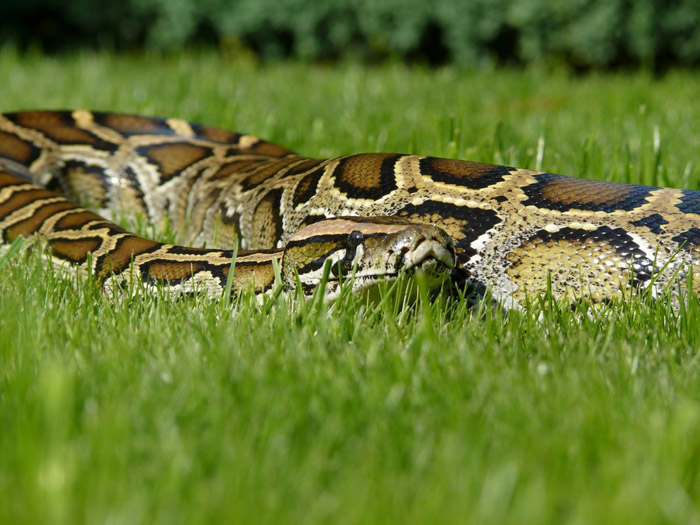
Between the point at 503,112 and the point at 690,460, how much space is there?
6910 mm

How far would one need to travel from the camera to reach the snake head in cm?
320

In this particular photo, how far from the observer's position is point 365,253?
3.29m

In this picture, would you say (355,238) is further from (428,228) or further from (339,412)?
(339,412)

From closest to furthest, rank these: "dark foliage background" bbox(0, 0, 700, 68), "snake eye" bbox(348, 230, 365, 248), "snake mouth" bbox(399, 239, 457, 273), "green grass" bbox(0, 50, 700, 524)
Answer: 1. "green grass" bbox(0, 50, 700, 524)
2. "snake mouth" bbox(399, 239, 457, 273)
3. "snake eye" bbox(348, 230, 365, 248)
4. "dark foliage background" bbox(0, 0, 700, 68)

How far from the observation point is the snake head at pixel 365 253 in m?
3.20

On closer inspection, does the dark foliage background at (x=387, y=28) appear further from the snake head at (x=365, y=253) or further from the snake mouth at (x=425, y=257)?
the snake mouth at (x=425, y=257)

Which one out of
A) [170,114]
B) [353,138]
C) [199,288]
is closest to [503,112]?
[353,138]

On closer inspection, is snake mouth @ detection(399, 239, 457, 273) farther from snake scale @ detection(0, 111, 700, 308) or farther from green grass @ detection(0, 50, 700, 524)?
green grass @ detection(0, 50, 700, 524)

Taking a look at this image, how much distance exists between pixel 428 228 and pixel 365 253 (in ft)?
0.97

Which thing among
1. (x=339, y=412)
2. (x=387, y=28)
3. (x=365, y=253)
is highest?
(x=387, y=28)

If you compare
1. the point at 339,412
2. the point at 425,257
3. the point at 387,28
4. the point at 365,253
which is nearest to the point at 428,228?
the point at 425,257

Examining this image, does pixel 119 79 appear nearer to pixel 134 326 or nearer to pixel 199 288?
pixel 199 288

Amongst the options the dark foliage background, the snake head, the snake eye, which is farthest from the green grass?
the dark foliage background

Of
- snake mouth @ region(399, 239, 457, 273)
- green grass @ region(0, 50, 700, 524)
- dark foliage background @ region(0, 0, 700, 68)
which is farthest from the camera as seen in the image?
dark foliage background @ region(0, 0, 700, 68)
